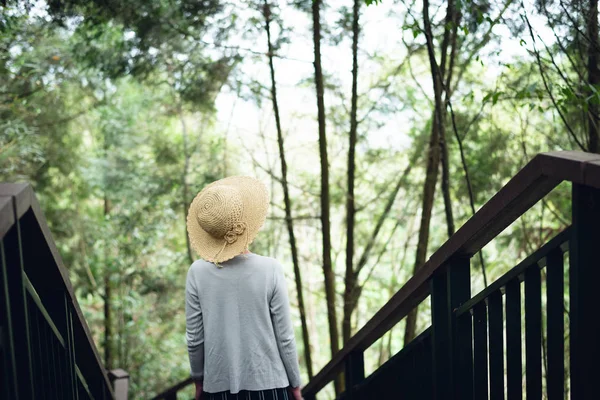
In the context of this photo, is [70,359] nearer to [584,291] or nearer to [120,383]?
[584,291]

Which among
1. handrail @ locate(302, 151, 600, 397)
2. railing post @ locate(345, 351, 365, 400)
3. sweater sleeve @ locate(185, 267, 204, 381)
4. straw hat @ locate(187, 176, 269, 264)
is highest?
straw hat @ locate(187, 176, 269, 264)

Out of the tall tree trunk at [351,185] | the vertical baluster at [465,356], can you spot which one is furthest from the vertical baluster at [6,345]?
the tall tree trunk at [351,185]

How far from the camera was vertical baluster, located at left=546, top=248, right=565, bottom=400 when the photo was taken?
1.49 m

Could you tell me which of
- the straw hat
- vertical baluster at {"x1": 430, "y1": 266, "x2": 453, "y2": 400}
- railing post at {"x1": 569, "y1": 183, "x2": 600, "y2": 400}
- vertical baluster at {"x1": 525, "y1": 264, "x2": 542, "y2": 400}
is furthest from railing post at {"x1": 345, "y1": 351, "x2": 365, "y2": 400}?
railing post at {"x1": 569, "y1": 183, "x2": 600, "y2": 400}

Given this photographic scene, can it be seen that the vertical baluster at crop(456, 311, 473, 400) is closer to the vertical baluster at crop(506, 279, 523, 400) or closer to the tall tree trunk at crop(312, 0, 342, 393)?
the vertical baluster at crop(506, 279, 523, 400)

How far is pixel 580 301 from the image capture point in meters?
1.36

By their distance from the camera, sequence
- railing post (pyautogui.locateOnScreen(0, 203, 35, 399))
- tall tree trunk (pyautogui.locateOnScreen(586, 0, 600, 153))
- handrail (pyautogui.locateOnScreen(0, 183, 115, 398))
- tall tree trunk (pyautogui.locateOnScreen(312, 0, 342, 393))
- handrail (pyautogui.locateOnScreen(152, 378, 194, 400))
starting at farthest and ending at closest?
1. tall tree trunk (pyautogui.locateOnScreen(312, 0, 342, 393))
2. handrail (pyautogui.locateOnScreen(152, 378, 194, 400))
3. tall tree trunk (pyautogui.locateOnScreen(586, 0, 600, 153))
4. railing post (pyautogui.locateOnScreen(0, 203, 35, 399))
5. handrail (pyautogui.locateOnScreen(0, 183, 115, 398))

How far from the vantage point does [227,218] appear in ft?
8.43

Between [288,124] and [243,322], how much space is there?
683cm

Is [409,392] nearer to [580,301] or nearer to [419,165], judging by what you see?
[580,301]

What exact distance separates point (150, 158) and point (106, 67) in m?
3.33

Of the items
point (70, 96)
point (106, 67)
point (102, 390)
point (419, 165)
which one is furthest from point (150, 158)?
point (102, 390)

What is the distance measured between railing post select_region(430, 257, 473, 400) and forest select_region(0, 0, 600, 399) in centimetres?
148

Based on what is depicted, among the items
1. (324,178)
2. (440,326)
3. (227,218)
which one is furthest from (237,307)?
(324,178)
